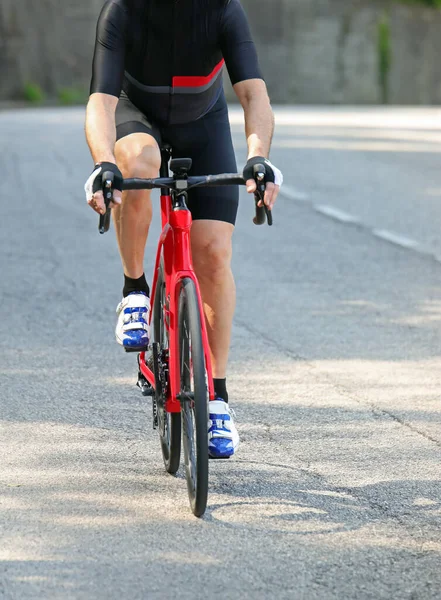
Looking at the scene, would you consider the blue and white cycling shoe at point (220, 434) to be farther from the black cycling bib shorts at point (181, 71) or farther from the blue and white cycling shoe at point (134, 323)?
the black cycling bib shorts at point (181, 71)

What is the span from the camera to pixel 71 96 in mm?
42406

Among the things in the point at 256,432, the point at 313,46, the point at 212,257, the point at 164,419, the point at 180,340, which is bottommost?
the point at 313,46

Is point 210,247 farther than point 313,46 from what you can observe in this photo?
No

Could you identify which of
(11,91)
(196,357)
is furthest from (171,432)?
(11,91)

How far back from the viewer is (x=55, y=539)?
158 inches

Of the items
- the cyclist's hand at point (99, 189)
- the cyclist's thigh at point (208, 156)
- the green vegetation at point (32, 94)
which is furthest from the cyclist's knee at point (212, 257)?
the green vegetation at point (32, 94)

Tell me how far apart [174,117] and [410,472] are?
162cm

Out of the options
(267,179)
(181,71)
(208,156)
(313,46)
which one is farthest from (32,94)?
(267,179)

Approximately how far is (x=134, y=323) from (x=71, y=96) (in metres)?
38.4

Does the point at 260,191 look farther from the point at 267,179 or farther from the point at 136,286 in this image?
the point at 136,286

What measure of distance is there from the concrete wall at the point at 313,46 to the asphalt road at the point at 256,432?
3350 cm

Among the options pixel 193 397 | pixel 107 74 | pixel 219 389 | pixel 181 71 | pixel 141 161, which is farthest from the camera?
pixel 219 389

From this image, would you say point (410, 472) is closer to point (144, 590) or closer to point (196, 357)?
point (196, 357)

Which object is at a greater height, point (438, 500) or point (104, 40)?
point (104, 40)
